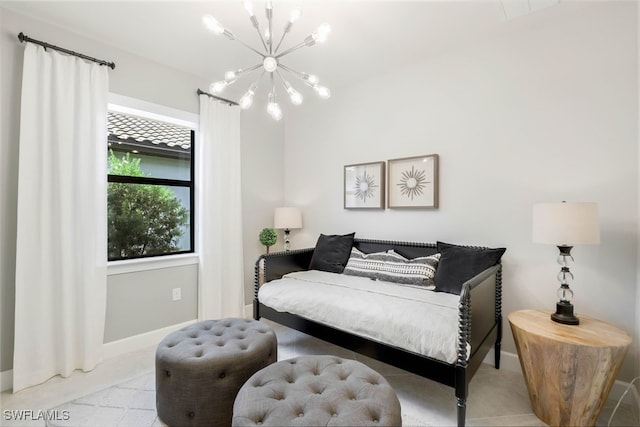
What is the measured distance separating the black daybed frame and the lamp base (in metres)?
0.36

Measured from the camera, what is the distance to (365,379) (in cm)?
129

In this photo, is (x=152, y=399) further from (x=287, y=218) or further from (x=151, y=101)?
(x=151, y=101)

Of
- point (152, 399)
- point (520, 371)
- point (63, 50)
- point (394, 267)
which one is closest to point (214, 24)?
point (63, 50)

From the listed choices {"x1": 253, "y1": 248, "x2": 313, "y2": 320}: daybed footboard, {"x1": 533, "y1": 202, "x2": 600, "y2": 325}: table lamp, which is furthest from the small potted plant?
{"x1": 533, "y1": 202, "x2": 600, "y2": 325}: table lamp

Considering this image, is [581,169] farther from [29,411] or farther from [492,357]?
[29,411]

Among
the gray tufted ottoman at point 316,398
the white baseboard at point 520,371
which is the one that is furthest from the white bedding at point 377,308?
the white baseboard at point 520,371

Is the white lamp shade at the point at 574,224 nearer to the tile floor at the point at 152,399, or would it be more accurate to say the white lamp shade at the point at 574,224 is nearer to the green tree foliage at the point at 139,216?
the tile floor at the point at 152,399

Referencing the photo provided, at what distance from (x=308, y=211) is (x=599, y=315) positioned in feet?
8.90

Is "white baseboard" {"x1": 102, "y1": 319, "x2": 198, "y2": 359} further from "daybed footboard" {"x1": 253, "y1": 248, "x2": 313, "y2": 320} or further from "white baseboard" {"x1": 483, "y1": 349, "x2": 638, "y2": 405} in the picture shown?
"white baseboard" {"x1": 483, "y1": 349, "x2": 638, "y2": 405}

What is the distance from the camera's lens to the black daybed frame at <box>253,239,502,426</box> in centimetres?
149

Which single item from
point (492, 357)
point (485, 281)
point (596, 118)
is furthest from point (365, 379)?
point (596, 118)

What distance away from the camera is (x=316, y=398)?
1149 mm

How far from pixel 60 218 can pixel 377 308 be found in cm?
236

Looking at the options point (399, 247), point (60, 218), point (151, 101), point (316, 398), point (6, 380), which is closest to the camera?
point (316, 398)
